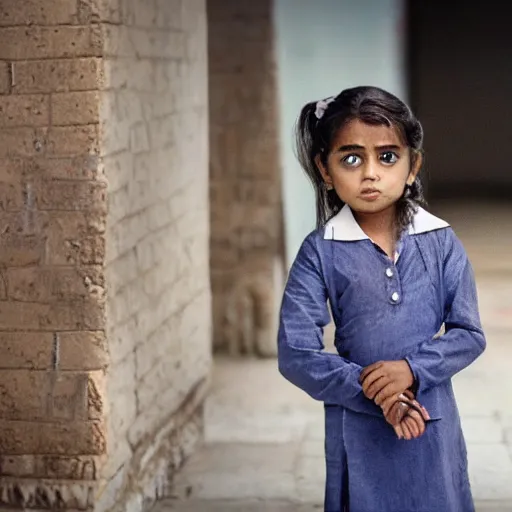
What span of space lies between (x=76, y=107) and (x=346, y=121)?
1.32 meters

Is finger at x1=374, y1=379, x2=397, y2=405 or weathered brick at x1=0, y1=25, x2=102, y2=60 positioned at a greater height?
weathered brick at x1=0, y1=25, x2=102, y2=60

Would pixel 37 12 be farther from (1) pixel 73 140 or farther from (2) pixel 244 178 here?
(2) pixel 244 178

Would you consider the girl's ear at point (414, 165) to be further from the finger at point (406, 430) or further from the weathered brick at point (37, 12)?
the weathered brick at point (37, 12)

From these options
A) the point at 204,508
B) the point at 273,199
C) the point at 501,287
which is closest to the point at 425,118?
the point at 501,287

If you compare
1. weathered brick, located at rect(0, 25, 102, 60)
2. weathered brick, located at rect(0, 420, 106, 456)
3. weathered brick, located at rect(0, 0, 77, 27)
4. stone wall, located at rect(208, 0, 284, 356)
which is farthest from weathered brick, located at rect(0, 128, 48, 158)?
stone wall, located at rect(208, 0, 284, 356)

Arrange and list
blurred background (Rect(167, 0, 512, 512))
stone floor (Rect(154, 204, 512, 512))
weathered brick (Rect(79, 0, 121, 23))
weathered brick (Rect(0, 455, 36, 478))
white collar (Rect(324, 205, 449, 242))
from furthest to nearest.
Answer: blurred background (Rect(167, 0, 512, 512)) < stone floor (Rect(154, 204, 512, 512)) < weathered brick (Rect(0, 455, 36, 478)) < weathered brick (Rect(79, 0, 121, 23)) < white collar (Rect(324, 205, 449, 242))

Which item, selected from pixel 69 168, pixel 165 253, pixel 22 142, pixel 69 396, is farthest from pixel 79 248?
pixel 165 253

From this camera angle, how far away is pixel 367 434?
252cm

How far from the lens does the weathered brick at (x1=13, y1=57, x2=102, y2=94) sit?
11.6ft

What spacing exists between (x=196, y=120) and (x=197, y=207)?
0.38m

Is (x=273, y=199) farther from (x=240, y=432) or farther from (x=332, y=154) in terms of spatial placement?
(x=332, y=154)

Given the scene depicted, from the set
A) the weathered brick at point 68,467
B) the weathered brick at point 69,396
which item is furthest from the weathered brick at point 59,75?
the weathered brick at point 68,467

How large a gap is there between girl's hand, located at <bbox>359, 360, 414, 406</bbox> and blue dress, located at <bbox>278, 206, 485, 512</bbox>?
0.12ft

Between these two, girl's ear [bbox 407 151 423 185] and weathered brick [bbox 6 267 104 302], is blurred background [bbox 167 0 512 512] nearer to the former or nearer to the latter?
weathered brick [bbox 6 267 104 302]
